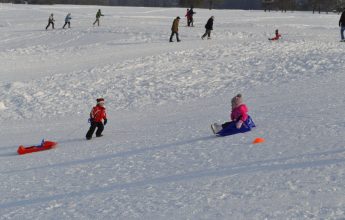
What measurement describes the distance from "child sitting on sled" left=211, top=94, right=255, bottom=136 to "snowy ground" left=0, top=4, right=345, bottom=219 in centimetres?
24

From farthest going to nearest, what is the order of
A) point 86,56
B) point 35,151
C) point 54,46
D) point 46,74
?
point 54,46
point 86,56
point 46,74
point 35,151

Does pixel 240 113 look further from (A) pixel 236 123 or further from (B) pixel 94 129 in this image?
(B) pixel 94 129

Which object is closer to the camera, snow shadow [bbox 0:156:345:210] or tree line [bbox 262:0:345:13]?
snow shadow [bbox 0:156:345:210]

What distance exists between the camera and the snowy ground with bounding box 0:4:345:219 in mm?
5688

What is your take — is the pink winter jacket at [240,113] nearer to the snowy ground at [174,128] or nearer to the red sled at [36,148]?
the snowy ground at [174,128]

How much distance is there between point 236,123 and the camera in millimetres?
9289

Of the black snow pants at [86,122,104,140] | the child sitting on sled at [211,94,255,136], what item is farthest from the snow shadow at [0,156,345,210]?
the black snow pants at [86,122,104,140]

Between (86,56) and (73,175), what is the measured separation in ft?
51.4

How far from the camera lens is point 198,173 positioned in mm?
6754

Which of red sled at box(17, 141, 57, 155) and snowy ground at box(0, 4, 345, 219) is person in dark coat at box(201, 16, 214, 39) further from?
red sled at box(17, 141, 57, 155)

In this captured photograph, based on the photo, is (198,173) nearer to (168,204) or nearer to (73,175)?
(168,204)

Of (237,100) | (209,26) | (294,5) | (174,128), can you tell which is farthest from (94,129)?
(294,5)

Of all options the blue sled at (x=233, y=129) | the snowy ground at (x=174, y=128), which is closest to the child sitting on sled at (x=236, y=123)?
the blue sled at (x=233, y=129)

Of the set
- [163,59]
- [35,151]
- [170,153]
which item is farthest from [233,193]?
[163,59]
